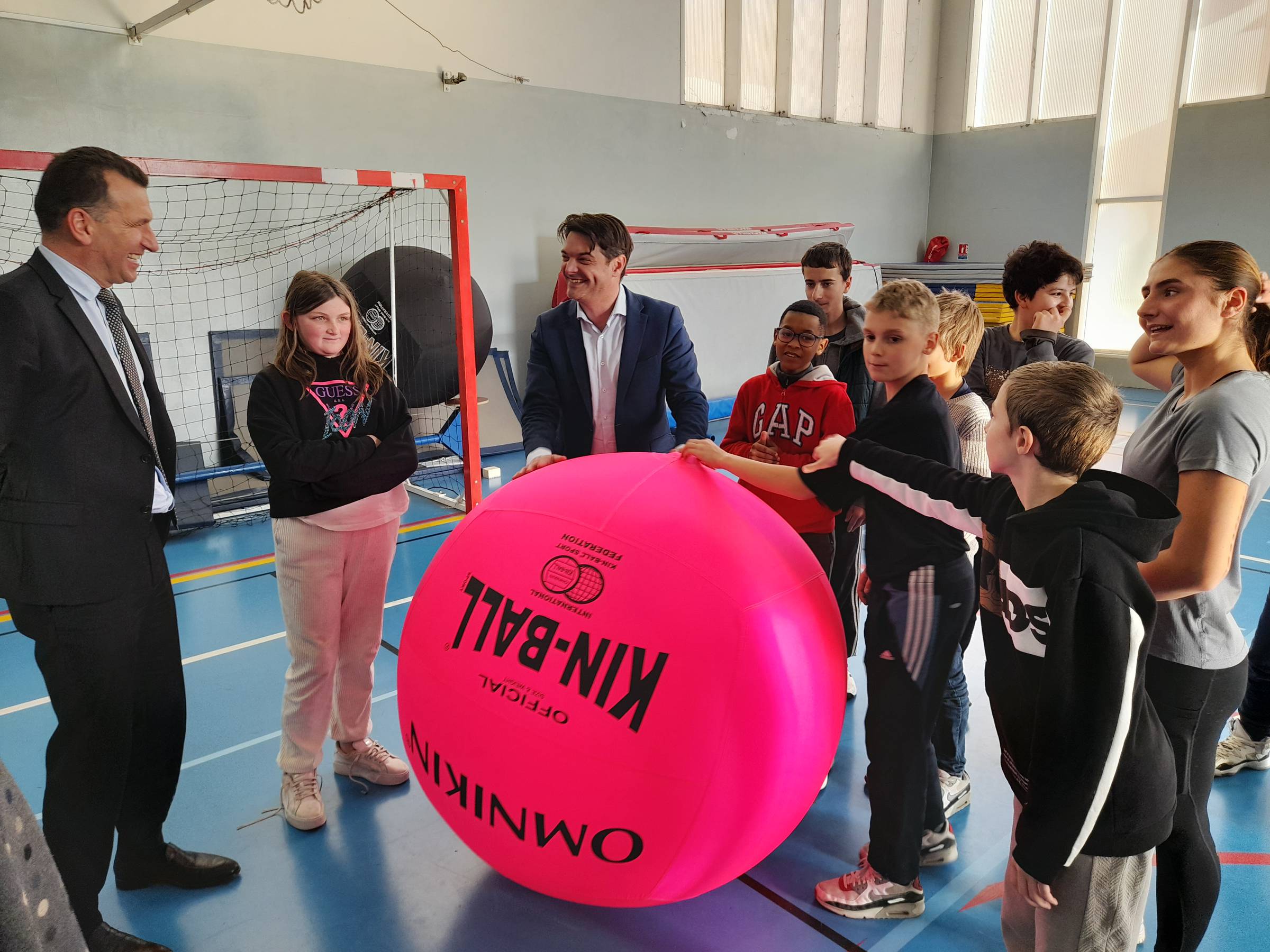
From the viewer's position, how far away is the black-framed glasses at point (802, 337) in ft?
9.38

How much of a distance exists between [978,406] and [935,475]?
1.00 m

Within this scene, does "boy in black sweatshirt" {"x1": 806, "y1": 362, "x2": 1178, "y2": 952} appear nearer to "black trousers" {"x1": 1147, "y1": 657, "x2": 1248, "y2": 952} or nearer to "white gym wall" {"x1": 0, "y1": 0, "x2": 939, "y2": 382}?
"black trousers" {"x1": 1147, "y1": 657, "x2": 1248, "y2": 952}

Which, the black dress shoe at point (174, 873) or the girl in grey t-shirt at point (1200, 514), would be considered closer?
the girl in grey t-shirt at point (1200, 514)

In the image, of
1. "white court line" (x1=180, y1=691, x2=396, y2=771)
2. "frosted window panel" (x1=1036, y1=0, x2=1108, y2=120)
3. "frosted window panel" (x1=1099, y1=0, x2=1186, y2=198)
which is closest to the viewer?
"white court line" (x1=180, y1=691, x2=396, y2=771)

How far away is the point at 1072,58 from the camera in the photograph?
1203 cm

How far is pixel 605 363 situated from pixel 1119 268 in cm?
1168

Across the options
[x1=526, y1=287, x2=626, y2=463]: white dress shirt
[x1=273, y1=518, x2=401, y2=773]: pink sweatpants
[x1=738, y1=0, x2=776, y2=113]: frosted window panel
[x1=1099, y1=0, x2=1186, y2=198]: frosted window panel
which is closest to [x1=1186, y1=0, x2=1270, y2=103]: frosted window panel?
[x1=1099, y1=0, x2=1186, y2=198]: frosted window panel

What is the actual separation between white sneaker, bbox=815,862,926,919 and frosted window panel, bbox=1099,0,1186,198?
39.4ft

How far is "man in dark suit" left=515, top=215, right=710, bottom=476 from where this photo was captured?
2994 millimetres

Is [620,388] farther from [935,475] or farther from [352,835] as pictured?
[352,835]

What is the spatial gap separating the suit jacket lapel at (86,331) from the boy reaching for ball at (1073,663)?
198 centimetres

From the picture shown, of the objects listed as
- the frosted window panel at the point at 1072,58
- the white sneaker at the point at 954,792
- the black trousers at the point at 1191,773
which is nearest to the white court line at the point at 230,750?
the white sneaker at the point at 954,792

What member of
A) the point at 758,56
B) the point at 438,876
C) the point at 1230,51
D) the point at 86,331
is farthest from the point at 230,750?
the point at 1230,51

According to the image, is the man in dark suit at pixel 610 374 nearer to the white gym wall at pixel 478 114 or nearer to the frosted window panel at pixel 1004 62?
the white gym wall at pixel 478 114
